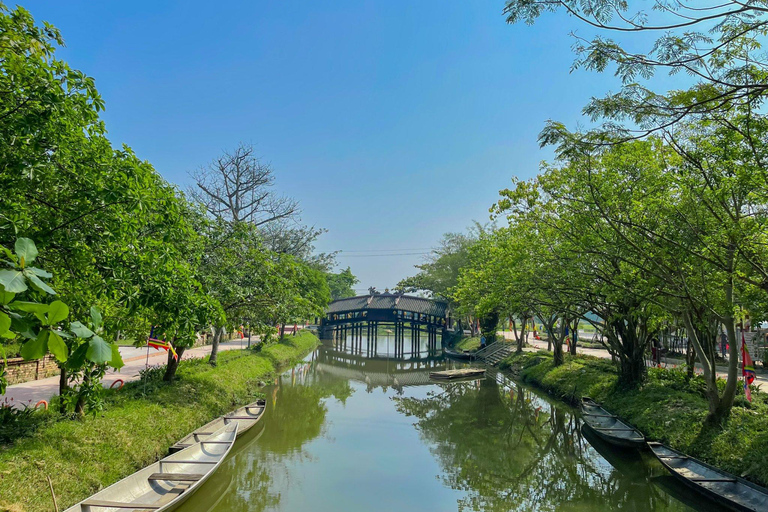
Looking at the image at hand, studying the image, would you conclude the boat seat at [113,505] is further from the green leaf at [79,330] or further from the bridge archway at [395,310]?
the bridge archway at [395,310]

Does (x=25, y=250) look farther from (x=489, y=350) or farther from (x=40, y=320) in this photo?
(x=489, y=350)

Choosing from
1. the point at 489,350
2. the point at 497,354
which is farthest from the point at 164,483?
the point at 489,350

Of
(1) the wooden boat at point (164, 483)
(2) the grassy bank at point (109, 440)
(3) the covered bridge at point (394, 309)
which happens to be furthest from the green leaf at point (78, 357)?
(3) the covered bridge at point (394, 309)

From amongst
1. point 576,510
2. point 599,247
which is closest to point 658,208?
point 599,247

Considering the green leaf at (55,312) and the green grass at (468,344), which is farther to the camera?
the green grass at (468,344)

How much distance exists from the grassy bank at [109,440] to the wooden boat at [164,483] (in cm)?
44

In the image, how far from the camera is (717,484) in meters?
8.07

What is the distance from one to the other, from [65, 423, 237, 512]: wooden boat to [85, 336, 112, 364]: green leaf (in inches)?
247

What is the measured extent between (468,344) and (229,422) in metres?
27.1

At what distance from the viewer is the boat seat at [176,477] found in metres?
7.66

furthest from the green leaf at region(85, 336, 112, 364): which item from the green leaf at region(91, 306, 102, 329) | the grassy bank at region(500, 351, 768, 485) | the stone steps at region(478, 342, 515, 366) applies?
the stone steps at region(478, 342, 515, 366)

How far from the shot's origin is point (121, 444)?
8273 mm

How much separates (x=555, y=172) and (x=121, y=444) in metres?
12.1

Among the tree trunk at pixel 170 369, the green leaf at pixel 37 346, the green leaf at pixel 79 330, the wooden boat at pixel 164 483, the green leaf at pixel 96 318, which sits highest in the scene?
the green leaf at pixel 96 318
